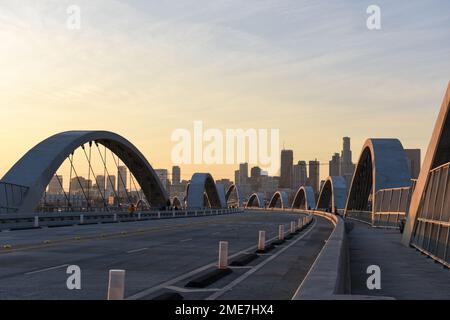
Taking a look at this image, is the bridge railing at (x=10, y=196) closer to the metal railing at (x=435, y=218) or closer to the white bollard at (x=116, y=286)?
the metal railing at (x=435, y=218)

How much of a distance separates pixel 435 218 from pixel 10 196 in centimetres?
3088

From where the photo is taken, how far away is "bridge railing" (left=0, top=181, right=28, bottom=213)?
4091 cm

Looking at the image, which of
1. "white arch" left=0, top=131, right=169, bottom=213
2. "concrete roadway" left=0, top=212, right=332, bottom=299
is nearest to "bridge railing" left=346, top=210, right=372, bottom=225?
"white arch" left=0, top=131, right=169, bottom=213

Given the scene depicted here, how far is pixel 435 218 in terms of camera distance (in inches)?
767

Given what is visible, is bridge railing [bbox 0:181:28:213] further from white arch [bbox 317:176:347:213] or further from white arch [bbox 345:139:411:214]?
white arch [bbox 317:176:347:213]

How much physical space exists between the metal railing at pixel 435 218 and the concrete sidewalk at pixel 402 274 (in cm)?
38

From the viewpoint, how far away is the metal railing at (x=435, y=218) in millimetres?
17364

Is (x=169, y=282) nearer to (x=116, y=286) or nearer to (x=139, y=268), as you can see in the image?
(x=139, y=268)

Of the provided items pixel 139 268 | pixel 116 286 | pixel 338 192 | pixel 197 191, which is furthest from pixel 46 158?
pixel 338 192

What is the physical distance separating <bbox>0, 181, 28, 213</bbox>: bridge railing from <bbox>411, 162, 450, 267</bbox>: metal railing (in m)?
27.2

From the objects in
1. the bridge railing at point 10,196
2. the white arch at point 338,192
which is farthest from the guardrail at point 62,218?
the white arch at point 338,192

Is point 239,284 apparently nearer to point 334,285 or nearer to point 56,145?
point 334,285

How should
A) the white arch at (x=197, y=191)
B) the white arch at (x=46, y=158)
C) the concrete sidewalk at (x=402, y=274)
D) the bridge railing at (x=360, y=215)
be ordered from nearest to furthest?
1. the concrete sidewalk at (x=402, y=274)
2. the white arch at (x=46, y=158)
3. the bridge railing at (x=360, y=215)
4. the white arch at (x=197, y=191)
